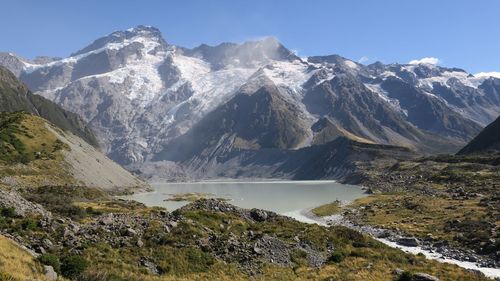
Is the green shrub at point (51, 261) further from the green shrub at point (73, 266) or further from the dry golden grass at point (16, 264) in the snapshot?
the dry golden grass at point (16, 264)

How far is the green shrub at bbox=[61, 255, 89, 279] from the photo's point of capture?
31364 mm

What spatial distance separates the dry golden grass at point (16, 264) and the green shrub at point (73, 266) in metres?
1.94

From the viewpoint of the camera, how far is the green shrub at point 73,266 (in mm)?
31364

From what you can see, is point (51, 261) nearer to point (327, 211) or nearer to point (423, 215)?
point (423, 215)

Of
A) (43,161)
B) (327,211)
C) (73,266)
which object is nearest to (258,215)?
(73,266)

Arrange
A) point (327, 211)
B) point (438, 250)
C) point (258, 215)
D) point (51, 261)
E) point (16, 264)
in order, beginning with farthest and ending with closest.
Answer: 1. point (327, 211)
2. point (258, 215)
3. point (438, 250)
4. point (51, 261)
5. point (16, 264)

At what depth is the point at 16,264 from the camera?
28.2 metres

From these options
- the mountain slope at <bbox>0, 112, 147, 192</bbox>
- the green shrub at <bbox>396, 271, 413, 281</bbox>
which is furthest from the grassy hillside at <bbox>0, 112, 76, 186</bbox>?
the green shrub at <bbox>396, 271, 413, 281</bbox>

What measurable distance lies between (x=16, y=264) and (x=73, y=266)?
4332mm

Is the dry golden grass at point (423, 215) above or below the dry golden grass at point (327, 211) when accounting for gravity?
above

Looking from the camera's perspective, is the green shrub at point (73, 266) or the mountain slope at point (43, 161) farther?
the mountain slope at point (43, 161)

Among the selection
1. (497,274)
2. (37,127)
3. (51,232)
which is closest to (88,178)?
(37,127)

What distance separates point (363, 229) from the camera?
81.6m

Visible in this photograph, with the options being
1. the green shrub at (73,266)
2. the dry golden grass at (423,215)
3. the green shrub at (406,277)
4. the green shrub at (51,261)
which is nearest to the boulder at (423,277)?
the green shrub at (406,277)
